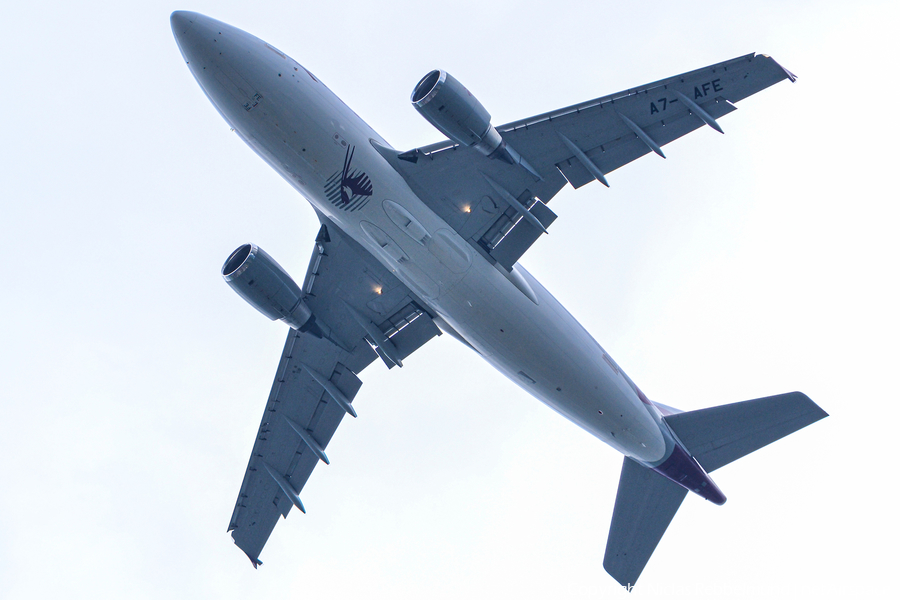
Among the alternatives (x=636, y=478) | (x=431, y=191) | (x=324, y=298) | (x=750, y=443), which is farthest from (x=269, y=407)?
(x=750, y=443)

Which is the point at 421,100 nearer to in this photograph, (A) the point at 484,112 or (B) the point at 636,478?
(A) the point at 484,112

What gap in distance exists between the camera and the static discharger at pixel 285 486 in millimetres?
31719

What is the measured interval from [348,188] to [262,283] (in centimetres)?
537

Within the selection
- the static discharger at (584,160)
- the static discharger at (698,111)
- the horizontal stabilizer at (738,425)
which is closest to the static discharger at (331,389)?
the horizontal stabilizer at (738,425)

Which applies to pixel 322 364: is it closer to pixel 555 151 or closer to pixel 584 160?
pixel 555 151

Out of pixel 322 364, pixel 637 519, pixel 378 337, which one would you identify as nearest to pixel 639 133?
pixel 378 337

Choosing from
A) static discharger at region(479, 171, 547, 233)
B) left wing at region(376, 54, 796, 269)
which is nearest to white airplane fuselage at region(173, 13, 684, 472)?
left wing at region(376, 54, 796, 269)

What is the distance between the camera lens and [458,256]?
24.7m

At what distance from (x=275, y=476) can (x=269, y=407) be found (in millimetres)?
2754

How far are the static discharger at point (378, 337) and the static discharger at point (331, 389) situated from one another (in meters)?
2.65

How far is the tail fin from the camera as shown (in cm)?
2847

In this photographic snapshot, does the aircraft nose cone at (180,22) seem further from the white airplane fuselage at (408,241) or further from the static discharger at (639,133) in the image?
the static discharger at (639,133)

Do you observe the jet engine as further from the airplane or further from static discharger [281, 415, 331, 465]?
static discharger [281, 415, 331, 465]

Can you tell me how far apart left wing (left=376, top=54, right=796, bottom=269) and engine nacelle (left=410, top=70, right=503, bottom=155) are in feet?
5.10
